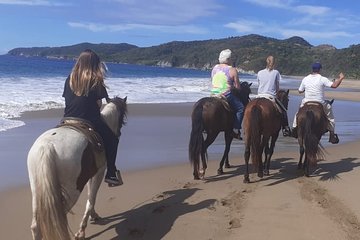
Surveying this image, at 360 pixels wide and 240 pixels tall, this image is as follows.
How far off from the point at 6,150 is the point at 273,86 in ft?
18.2

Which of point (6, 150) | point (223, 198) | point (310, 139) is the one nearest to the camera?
point (223, 198)

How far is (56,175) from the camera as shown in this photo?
14.9ft

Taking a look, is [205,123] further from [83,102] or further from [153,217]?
[83,102]

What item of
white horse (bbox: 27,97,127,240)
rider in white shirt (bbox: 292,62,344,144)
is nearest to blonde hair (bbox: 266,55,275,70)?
rider in white shirt (bbox: 292,62,344,144)

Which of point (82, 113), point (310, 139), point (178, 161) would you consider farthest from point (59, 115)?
point (82, 113)

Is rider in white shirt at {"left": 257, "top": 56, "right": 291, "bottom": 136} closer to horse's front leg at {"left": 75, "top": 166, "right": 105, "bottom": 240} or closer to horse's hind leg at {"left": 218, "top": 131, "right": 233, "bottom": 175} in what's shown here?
horse's hind leg at {"left": 218, "top": 131, "right": 233, "bottom": 175}

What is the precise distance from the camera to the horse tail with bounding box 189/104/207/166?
8.16 meters

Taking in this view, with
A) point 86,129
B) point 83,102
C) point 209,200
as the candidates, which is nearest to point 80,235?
point 86,129

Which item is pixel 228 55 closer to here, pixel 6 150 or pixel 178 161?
pixel 178 161

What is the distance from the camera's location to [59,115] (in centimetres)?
1627

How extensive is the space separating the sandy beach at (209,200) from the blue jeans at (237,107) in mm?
966

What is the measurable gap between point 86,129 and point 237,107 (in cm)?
425

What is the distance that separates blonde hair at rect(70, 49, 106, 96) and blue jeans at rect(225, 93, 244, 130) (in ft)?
12.7

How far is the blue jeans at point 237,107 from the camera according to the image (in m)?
8.86
